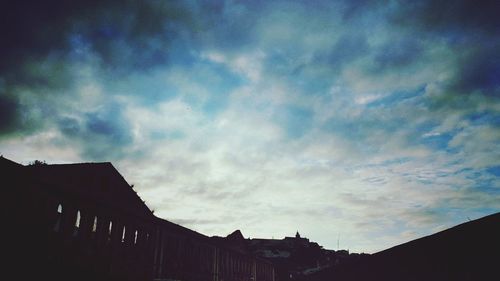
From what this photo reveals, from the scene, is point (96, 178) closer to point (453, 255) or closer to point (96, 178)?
point (96, 178)

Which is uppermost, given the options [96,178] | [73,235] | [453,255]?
[96,178]

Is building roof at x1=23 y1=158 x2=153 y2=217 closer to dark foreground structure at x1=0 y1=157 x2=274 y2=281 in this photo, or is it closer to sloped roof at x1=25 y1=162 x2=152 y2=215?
sloped roof at x1=25 y1=162 x2=152 y2=215

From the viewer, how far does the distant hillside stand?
6281mm

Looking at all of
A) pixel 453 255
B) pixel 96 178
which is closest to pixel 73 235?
pixel 453 255

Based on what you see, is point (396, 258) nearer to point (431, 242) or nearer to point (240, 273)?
point (431, 242)

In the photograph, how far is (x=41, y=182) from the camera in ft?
14.3

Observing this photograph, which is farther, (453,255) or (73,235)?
(453,255)

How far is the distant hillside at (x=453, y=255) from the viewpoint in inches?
247

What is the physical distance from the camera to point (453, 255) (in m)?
7.90

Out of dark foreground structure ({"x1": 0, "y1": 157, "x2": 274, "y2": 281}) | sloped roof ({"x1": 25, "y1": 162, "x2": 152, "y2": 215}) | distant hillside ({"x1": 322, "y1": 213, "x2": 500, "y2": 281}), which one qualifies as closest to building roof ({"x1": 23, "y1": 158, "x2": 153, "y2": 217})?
sloped roof ({"x1": 25, "y1": 162, "x2": 152, "y2": 215})

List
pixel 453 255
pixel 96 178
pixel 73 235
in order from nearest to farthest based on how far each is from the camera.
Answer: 1. pixel 73 235
2. pixel 453 255
3. pixel 96 178

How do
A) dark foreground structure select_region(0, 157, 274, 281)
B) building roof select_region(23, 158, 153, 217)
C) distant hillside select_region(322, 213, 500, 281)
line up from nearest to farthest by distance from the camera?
dark foreground structure select_region(0, 157, 274, 281) → distant hillside select_region(322, 213, 500, 281) → building roof select_region(23, 158, 153, 217)

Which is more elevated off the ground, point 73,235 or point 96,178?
point 96,178

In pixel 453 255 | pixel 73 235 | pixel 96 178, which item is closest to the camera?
pixel 73 235
